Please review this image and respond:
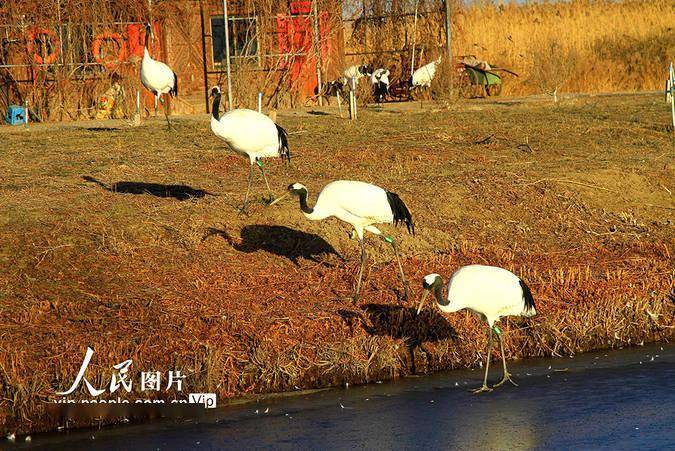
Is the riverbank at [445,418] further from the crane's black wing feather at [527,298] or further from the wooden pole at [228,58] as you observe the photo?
the wooden pole at [228,58]

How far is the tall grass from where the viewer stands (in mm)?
27969

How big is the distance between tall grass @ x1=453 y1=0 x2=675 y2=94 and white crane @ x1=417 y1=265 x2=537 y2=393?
1495 cm

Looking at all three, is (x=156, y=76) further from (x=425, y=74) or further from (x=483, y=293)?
(x=483, y=293)

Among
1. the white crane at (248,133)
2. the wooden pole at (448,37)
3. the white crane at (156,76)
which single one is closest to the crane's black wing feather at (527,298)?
the white crane at (248,133)

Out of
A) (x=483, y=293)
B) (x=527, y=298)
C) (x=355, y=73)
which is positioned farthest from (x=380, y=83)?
(x=483, y=293)

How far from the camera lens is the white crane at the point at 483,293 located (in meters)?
9.00

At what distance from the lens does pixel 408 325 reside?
9.89 metres

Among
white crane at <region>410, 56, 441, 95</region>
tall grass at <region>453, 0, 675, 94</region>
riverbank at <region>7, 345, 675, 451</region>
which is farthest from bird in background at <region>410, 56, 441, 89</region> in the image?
riverbank at <region>7, 345, 675, 451</region>

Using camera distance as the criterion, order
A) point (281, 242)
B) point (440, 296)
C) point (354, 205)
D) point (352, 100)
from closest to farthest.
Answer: point (440, 296)
point (354, 205)
point (281, 242)
point (352, 100)

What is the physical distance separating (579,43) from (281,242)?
2125 centimetres

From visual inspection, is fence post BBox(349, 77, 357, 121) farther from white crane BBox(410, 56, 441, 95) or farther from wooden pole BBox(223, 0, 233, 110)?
white crane BBox(410, 56, 441, 95)

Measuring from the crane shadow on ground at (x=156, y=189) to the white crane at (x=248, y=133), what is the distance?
3.00ft

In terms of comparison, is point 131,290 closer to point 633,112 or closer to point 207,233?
point 207,233

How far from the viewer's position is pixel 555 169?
1488cm
